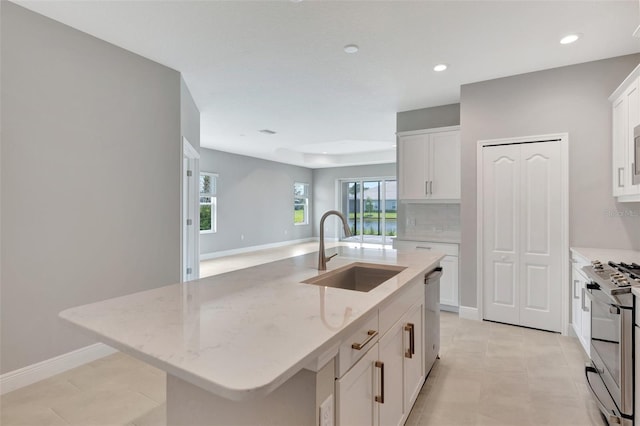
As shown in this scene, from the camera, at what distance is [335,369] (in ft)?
3.49

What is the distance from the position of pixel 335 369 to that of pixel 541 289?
3.23 metres

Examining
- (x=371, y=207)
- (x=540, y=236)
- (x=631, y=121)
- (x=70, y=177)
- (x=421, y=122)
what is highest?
(x=421, y=122)

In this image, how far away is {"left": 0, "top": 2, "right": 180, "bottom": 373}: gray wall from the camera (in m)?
2.26

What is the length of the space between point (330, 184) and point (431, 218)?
6.44m

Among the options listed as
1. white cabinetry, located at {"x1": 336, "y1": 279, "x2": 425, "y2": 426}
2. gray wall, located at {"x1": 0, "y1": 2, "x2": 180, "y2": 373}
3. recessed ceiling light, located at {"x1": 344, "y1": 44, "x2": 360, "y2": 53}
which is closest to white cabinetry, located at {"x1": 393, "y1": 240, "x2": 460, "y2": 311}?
white cabinetry, located at {"x1": 336, "y1": 279, "x2": 425, "y2": 426}

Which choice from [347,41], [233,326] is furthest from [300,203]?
[233,326]

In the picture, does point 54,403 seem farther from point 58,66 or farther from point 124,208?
point 58,66

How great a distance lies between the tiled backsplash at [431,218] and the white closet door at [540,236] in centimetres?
107

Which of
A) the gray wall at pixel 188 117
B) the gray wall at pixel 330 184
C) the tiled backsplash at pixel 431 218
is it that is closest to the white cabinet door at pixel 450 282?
the tiled backsplash at pixel 431 218

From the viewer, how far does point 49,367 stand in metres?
2.44

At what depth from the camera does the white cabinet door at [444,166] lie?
4.10m

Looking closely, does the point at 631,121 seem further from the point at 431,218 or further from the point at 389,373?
the point at 389,373

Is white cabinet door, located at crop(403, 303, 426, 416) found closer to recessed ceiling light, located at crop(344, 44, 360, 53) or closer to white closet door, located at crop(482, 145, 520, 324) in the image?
white closet door, located at crop(482, 145, 520, 324)

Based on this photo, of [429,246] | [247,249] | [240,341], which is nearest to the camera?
[240,341]
